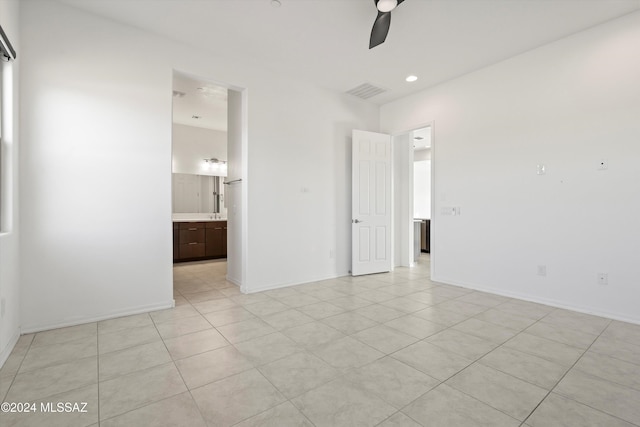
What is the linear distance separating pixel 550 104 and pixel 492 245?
5.93 ft

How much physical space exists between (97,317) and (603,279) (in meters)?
5.16

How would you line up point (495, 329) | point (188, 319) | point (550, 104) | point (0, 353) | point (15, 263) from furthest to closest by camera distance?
point (550, 104)
point (188, 319)
point (495, 329)
point (15, 263)
point (0, 353)

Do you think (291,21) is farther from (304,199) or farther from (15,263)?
(15,263)

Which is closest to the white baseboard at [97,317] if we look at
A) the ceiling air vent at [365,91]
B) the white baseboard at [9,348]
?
the white baseboard at [9,348]

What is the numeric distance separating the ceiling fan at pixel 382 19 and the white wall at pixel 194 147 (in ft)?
17.8

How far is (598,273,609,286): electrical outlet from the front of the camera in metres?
3.06

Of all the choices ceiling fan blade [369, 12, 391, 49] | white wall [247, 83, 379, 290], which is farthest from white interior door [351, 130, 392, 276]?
ceiling fan blade [369, 12, 391, 49]

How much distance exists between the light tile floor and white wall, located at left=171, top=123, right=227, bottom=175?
443cm

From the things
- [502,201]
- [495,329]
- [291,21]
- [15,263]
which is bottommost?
[495,329]

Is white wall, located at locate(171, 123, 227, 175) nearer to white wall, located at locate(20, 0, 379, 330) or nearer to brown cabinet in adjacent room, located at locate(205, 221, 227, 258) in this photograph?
brown cabinet in adjacent room, located at locate(205, 221, 227, 258)

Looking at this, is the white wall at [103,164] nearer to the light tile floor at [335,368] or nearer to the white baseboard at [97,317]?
the white baseboard at [97,317]

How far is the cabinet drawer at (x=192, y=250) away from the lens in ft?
20.4

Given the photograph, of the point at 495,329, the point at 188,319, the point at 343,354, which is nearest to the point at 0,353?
the point at 188,319

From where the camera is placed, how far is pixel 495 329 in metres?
2.75
